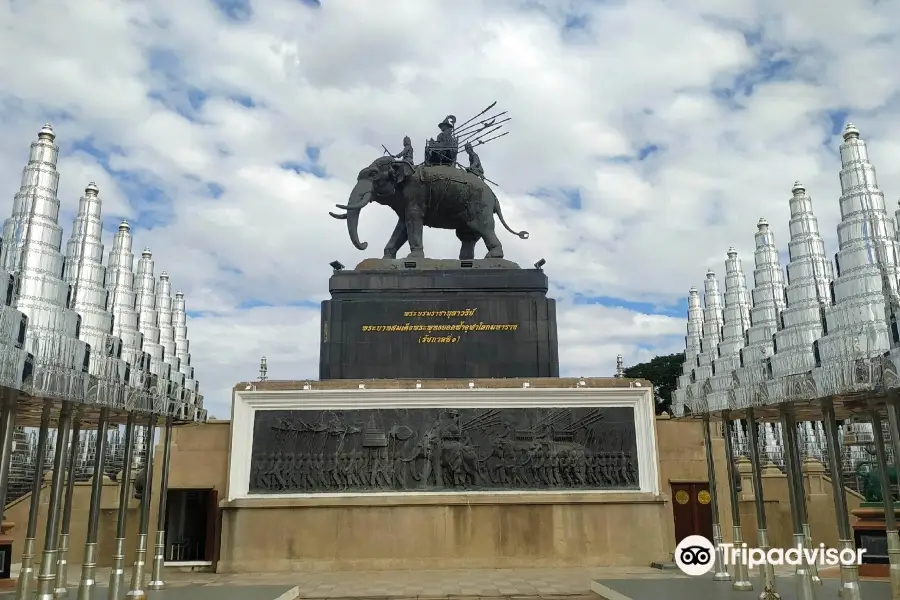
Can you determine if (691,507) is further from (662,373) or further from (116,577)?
(662,373)

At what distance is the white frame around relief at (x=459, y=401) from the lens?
17.4 meters

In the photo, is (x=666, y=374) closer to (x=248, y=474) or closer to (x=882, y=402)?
(x=248, y=474)

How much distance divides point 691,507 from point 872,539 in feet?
14.9

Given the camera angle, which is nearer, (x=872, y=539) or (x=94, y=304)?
(x=94, y=304)

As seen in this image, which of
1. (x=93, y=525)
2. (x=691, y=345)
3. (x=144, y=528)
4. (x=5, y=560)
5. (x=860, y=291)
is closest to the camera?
(x=860, y=291)

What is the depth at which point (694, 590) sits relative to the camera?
1202 centimetres

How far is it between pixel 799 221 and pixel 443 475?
1000 cm

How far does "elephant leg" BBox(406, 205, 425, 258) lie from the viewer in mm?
22000

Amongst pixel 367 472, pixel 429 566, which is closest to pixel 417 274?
pixel 367 472

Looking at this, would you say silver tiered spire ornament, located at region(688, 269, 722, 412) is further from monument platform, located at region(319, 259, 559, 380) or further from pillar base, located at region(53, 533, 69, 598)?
pillar base, located at region(53, 533, 69, 598)

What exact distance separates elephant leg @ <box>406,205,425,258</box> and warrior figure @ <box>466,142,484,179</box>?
8.04 feet

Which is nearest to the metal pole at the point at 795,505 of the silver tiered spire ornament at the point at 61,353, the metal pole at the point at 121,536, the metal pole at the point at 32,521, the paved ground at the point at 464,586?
the paved ground at the point at 464,586

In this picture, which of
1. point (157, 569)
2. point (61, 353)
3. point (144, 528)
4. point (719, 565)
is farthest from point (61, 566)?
point (719, 565)

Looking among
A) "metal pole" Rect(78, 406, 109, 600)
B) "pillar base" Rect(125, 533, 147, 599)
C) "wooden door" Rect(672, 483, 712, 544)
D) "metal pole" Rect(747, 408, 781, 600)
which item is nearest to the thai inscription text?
"wooden door" Rect(672, 483, 712, 544)
